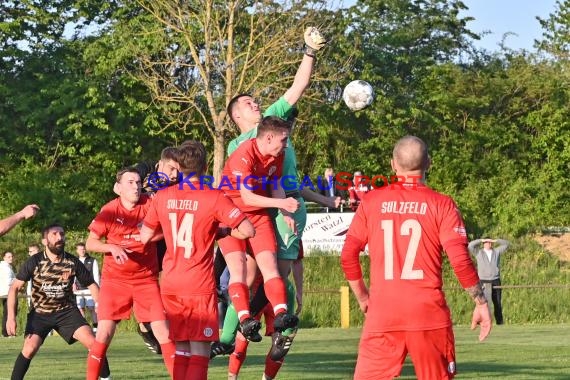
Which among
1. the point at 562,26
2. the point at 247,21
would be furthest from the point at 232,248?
the point at 562,26

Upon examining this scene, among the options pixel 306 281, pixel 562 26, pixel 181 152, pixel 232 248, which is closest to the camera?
pixel 181 152

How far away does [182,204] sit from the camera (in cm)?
873

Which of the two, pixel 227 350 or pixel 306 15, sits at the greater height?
pixel 306 15

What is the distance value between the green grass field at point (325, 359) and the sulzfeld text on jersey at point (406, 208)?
17.8ft

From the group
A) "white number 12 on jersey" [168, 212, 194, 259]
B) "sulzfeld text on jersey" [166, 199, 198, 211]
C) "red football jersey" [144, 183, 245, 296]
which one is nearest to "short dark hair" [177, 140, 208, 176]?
"red football jersey" [144, 183, 245, 296]

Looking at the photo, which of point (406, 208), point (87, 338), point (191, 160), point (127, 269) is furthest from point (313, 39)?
point (87, 338)

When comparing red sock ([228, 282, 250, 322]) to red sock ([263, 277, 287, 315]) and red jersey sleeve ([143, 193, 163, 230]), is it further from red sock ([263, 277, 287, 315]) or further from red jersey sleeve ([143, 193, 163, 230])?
red jersey sleeve ([143, 193, 163, 230])

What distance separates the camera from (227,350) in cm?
1068

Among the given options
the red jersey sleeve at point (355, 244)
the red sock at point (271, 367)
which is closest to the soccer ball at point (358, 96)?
the red sock at point (271, 367)

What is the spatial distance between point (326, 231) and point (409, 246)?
25376 mm

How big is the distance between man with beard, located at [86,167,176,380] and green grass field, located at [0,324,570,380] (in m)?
1.67

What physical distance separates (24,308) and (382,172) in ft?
58.3

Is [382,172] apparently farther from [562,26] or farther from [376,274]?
[376,274]

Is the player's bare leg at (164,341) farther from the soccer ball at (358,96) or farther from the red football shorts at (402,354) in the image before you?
the soccer ball at (358,96)
